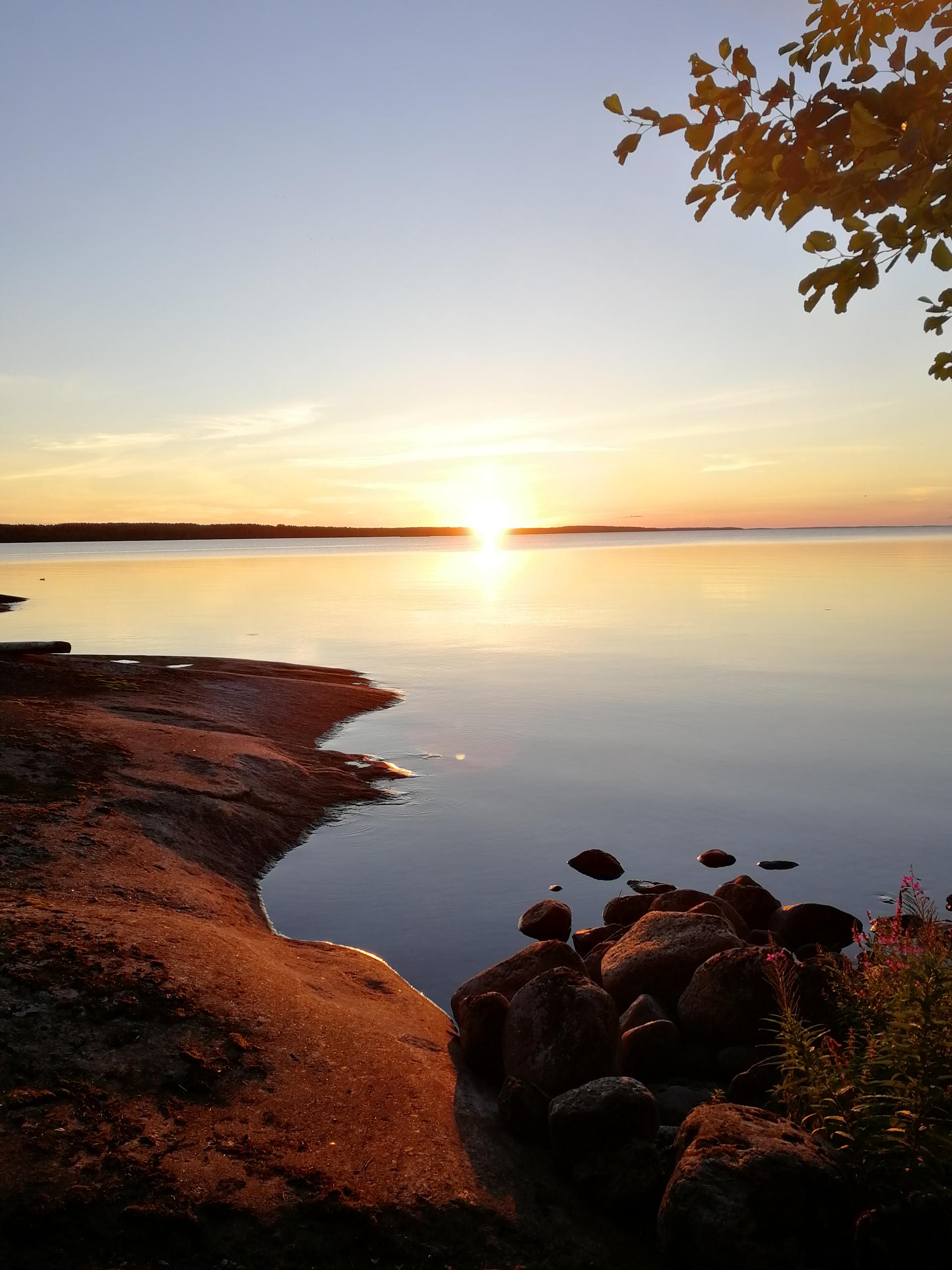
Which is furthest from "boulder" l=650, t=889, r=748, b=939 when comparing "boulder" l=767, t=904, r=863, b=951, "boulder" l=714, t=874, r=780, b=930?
"boulder" l=767, t=904, r=863, b=951

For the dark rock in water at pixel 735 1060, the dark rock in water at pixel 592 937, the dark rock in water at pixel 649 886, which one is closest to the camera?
the dark rock in water at pixel 735 1060

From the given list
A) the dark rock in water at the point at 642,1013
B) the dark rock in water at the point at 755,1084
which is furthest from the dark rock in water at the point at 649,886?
the dark rock in water at the point at 755,1084

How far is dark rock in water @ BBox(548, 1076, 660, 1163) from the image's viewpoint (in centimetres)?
616

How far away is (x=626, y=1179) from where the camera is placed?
5.81m

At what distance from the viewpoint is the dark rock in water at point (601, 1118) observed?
6.16 meters

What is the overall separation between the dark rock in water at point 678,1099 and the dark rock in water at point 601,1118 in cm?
71

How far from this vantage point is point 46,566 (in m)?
105

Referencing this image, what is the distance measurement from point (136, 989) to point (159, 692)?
1591 cm

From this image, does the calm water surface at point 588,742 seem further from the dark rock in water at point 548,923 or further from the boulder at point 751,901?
the boulder at point 751,901

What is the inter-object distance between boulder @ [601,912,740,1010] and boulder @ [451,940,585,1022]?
0.38 meters

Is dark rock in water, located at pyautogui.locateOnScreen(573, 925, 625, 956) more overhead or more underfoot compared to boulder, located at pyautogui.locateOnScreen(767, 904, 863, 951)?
more underfoot

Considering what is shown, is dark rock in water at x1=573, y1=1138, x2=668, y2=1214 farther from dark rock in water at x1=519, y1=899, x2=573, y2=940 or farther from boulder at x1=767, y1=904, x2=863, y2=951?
dark rock in water at x1=519, y1=899, x2=573, y2=940

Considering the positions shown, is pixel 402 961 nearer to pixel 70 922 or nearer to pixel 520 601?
pixel 70 922

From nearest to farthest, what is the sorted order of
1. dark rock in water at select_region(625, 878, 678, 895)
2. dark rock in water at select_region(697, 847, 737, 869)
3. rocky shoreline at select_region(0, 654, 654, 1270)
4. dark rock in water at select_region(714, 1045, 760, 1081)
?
rocky shoreline at select_region(0, 654, 654, 1270) → dark rock in water at select_region(714, 1045, 760, 1081) → dark rock in water at select_region(625, 878, 678, 895) → dark rock in water at select_region(697, 847, 737, 869)
